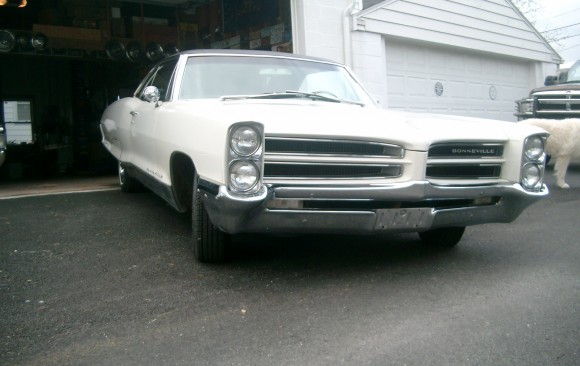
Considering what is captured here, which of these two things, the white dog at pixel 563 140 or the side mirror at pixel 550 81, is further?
the side mirror at pixel 550 81

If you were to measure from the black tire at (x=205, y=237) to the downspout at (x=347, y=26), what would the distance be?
20.2 ft

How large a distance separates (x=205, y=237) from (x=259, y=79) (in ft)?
5.34

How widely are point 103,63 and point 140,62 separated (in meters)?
2.09

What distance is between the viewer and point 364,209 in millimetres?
3281

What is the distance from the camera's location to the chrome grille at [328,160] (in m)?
3.16

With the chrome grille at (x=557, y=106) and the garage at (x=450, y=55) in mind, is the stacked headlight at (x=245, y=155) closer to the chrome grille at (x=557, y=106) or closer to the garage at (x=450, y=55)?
the garage at (x=450, y=55)

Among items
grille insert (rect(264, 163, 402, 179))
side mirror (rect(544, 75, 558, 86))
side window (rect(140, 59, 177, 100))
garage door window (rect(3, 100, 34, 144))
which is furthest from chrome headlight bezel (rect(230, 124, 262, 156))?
Answer: garage door window (rect(3, 100, 34, 144))

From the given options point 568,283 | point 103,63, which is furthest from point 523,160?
point 103,63

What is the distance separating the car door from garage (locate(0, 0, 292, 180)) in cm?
402

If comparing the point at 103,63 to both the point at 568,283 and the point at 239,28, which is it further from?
the point at 568,283

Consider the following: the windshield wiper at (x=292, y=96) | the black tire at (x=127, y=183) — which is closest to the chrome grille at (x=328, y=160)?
the windshield wiper at (x=292, y=96)

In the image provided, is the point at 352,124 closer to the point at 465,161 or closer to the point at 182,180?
the point at 465,161

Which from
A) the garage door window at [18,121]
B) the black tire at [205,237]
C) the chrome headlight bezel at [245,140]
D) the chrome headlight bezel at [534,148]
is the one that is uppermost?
the garage door window at [18,121]

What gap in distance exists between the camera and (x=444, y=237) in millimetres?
4387
